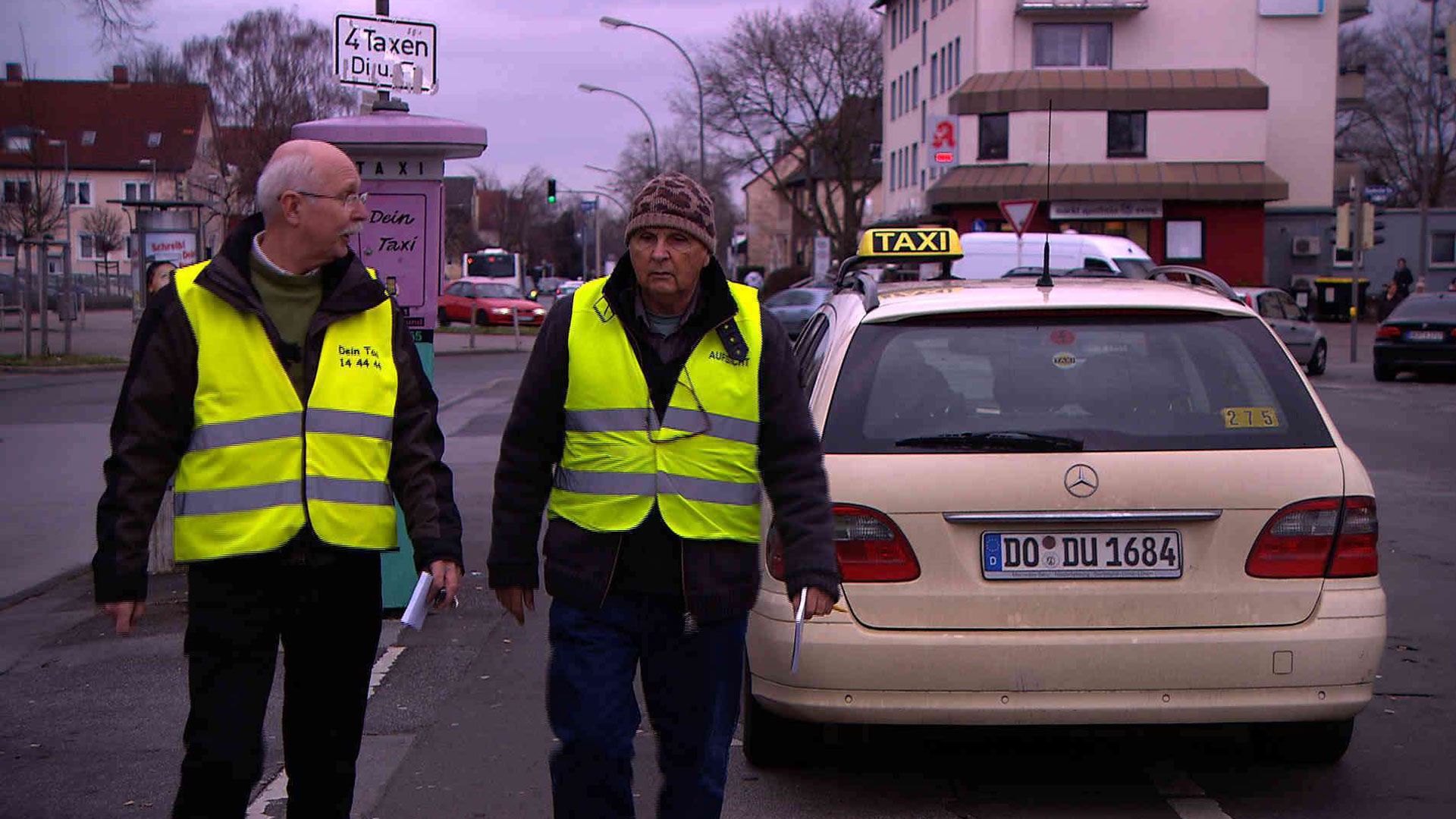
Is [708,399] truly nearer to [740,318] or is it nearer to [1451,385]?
[740,318]

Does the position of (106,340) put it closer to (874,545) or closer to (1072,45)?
(1072,45)

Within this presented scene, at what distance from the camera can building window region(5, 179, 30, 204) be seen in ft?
145

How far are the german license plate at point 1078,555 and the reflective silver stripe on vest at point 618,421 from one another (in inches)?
51.8

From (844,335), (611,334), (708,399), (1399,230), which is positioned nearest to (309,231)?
(611,334)

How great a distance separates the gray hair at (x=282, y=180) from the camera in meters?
3.68

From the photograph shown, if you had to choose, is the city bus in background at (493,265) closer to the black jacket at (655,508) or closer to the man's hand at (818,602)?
the black jacket at (655,508)

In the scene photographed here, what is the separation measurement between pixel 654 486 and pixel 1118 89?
171ft

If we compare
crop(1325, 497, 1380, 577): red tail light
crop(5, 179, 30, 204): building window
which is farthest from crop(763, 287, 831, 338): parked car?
crop(1325, 497, 1380, 577): red tail light

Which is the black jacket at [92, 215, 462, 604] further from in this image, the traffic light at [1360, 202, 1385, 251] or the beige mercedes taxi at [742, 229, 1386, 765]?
the traffic light at [1360, 202, 1385, 251]

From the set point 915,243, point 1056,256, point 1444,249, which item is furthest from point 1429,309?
point 1444,249

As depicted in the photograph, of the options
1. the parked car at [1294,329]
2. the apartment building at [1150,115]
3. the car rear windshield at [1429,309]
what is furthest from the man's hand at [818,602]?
the apartment building at [1150,115]

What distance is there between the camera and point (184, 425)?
140 inches

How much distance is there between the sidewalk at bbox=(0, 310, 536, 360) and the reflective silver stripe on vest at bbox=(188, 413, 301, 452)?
26964 millimetres

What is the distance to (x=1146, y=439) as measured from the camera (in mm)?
4688
